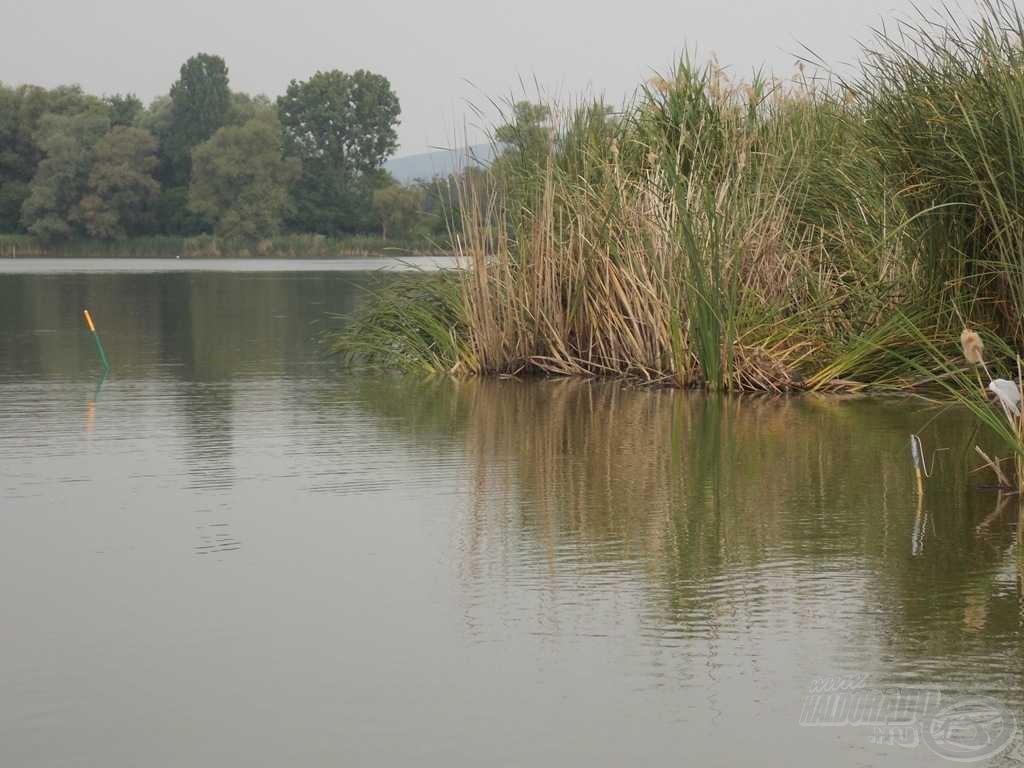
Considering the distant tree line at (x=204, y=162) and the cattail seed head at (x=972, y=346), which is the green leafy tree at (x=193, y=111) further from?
the cattail seed head at (x=972, y=346)

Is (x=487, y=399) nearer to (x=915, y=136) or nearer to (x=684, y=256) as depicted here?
(x=684, y=256)

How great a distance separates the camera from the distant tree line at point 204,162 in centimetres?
9594

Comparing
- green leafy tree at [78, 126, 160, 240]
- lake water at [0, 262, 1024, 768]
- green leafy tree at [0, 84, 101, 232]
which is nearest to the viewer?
lake water at [0, 262, 1024, 768]

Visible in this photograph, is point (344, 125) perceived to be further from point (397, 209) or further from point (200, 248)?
point (200, 248)

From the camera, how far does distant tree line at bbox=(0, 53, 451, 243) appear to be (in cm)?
9594

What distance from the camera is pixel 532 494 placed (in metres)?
6.29

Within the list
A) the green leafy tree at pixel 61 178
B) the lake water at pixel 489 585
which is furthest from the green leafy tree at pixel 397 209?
the lake water at pixel 489 585

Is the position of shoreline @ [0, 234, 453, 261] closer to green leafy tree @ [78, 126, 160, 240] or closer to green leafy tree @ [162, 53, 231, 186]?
green leafy tree @ [78, 126, 160, 240]

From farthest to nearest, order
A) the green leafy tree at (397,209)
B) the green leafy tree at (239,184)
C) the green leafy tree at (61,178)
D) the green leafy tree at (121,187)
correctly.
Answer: the green leafy tree at (397,209), the green leafy tree at (61,178), the green leafy tree at (121,187), the green leafy tree at (239,184)

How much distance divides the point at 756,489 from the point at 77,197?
9557 centimetres

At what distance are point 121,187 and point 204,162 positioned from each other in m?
5.47

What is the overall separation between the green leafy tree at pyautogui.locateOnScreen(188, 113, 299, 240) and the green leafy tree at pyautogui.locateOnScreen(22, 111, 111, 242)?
23.2ft

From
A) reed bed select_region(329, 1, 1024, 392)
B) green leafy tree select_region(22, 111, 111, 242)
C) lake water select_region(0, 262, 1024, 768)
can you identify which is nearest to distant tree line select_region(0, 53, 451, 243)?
green leafy tree select_region(22, 111, 111, 242)

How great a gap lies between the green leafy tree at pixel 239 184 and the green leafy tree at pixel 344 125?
10.2 m
